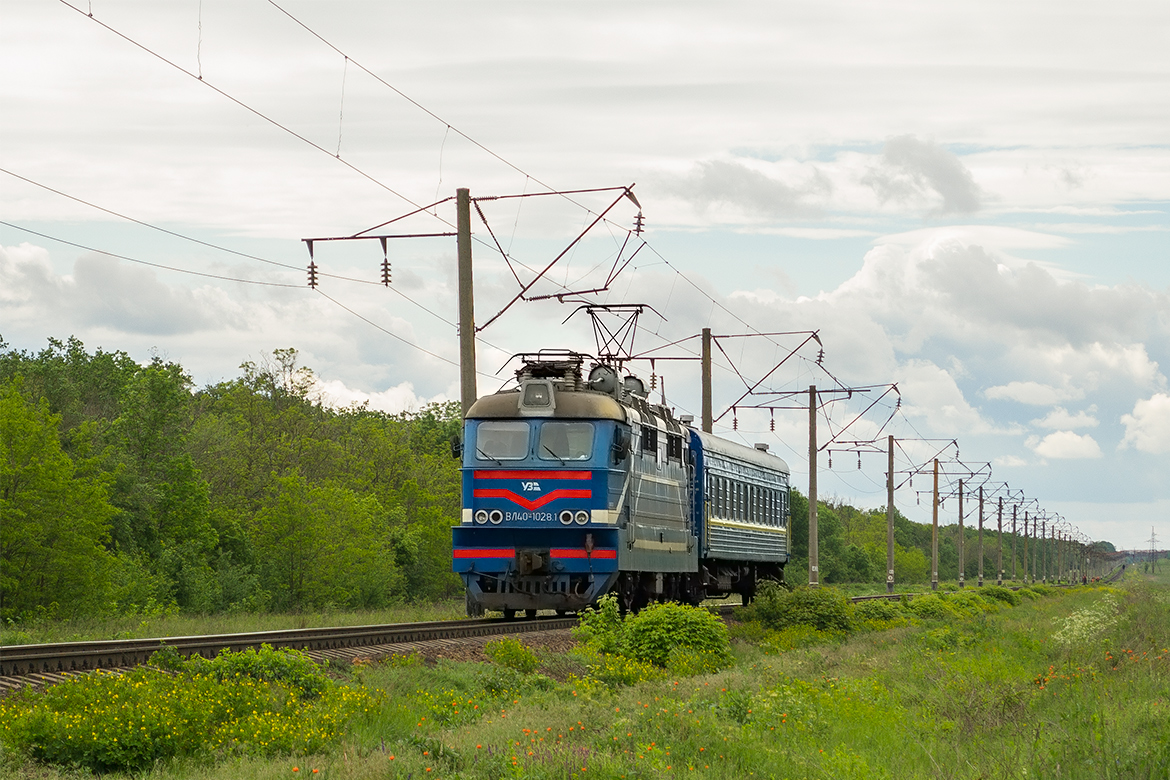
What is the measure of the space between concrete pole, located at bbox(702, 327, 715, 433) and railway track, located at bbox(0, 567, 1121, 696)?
19133 mm

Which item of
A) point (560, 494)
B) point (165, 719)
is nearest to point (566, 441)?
point (560, 494)

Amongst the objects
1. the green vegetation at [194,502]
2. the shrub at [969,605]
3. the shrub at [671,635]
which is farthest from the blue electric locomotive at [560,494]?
the shrub at [969,605]

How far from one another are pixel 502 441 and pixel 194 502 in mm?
23903

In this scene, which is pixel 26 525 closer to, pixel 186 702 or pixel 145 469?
pixel 145 469

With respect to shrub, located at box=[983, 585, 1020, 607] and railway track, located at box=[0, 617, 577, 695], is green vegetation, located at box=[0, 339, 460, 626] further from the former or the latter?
shrub, located at box=[983, 585, 1020, 607]

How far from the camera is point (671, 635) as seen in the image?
21156 millimetres

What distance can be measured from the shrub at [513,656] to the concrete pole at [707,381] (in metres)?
25.3

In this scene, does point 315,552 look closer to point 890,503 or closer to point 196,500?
point 196,500

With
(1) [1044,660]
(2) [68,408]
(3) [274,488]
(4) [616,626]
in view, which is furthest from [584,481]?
(2) [68,408]

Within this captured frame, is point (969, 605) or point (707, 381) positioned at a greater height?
point (707, 381)

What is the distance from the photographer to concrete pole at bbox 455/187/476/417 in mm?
27688

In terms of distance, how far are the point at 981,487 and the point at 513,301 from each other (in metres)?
84.9

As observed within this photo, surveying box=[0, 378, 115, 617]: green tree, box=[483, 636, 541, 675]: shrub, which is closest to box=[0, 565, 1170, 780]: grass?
box=[483, 636, 541, 675]: shrub

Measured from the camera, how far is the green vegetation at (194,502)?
32875 mm
